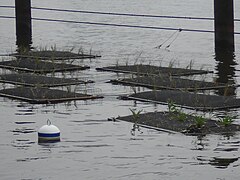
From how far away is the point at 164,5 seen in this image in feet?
177

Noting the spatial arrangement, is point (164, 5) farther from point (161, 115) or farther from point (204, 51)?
point (161, 115)

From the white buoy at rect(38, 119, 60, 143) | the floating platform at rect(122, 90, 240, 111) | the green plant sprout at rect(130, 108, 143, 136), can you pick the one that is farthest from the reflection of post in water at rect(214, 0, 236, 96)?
the white buoy at rect(38, 119, 60, 143)

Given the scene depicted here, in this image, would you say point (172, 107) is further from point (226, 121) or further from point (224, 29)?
point (224, 29)

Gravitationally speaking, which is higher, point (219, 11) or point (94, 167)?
point (219, 11)

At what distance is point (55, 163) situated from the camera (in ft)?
38.7

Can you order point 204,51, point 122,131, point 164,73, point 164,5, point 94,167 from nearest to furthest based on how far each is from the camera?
point 94,167, point 122,131, point 164,73, point 204,51, point 164,5

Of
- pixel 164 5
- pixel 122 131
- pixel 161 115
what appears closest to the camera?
pixel 122 131

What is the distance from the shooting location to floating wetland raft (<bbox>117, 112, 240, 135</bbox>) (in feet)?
44.7

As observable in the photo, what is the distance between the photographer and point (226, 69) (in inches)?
854

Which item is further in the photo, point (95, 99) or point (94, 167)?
point (95, 99)

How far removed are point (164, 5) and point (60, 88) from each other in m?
36.2

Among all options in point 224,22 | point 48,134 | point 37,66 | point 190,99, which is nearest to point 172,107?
point 190,99

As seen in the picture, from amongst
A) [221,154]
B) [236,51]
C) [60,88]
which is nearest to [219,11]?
[236,51]

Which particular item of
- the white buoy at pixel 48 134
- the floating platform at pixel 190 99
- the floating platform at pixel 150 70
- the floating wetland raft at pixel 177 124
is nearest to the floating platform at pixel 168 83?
the floating platform at pixel 190 99
